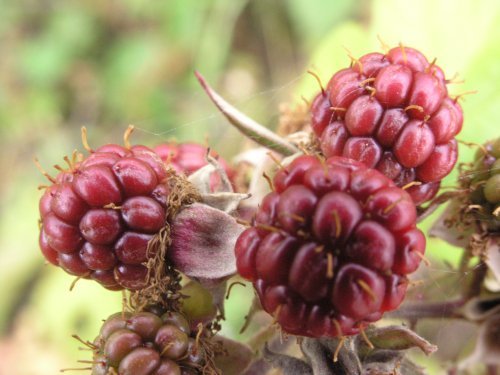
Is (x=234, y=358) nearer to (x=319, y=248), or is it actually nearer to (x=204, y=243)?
(x=204, y=243)

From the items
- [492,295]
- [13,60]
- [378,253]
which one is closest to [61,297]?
[13,60]

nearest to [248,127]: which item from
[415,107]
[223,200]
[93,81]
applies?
[223,200]

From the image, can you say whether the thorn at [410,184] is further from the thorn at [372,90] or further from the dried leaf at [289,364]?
the dried leaf at [289,364]

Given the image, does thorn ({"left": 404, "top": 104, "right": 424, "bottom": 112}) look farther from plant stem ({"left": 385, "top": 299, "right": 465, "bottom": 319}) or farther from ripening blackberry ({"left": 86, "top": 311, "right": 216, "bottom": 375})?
ripening blackberry ({"left": 86, "top": 311, "right": 216, "bottom": 375})

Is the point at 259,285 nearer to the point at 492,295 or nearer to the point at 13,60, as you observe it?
the point at 492,295

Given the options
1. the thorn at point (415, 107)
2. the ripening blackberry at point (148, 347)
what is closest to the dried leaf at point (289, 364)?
the ripening blackberry at point (148, 347)

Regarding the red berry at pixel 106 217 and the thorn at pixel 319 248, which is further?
the red berry at pixel 106 217

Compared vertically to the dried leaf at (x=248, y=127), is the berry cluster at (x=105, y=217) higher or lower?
lower

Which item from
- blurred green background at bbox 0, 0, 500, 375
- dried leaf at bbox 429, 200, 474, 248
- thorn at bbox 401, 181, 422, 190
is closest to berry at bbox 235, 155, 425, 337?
thorn at bbox 401, 181, 422, 190
